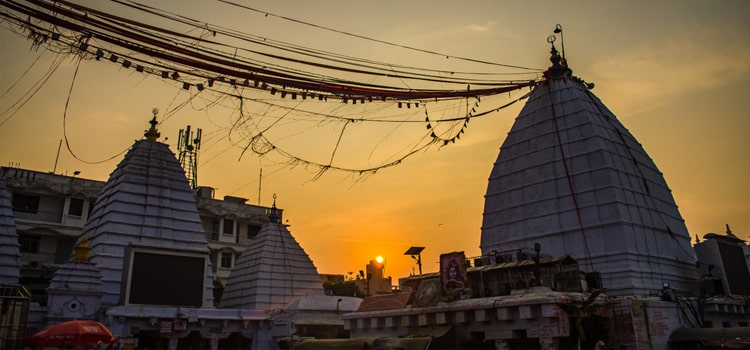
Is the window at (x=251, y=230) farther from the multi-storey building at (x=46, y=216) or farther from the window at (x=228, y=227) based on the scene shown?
the multi-storey building at (x=46, y=216)

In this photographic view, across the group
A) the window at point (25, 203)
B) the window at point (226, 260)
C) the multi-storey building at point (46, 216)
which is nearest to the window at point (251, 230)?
the window at point (226, 260)

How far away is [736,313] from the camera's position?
79.9 feet

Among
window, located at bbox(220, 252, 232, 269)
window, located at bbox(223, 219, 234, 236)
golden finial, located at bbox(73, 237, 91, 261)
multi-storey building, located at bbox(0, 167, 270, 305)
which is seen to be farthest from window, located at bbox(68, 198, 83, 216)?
golden finial, located at bbox(73, 237, 91, 261)

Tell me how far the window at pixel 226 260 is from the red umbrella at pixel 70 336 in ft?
110

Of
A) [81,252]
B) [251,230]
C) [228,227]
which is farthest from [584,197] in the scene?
[251,230]

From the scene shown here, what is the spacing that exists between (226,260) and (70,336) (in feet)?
114

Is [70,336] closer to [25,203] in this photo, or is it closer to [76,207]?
[25,203]

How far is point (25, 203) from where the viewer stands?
42875mm

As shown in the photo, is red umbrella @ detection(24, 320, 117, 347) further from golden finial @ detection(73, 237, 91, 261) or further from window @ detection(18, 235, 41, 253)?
window @ detection(18, 235, 41, 253)

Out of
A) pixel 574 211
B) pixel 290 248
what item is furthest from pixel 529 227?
pixel 290 248

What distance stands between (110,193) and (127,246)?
4.34 metres

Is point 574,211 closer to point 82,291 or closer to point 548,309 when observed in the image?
point 548,309

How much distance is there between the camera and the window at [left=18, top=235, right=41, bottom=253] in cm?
4094

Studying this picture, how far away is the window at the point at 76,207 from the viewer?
1758 inches
